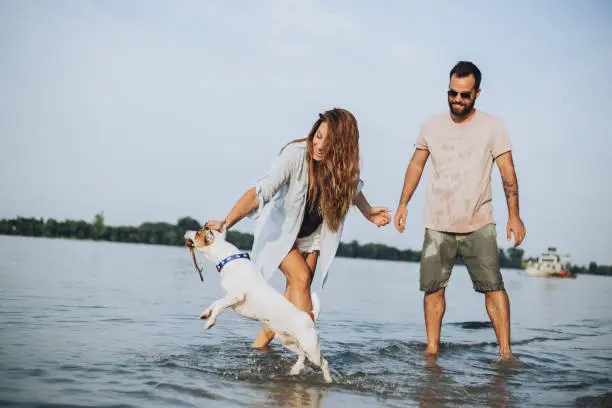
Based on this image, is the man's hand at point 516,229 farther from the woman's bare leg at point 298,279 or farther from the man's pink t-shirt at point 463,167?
the woman's bare leg at point 298,279

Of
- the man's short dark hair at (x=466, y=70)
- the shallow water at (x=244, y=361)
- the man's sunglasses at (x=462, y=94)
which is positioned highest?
the man's short dark hair at (x=466, y=70)

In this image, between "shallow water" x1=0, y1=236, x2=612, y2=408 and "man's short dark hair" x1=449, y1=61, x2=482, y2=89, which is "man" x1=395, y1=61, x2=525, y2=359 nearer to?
"man's short dark hair" x1=449, y1=61, x2=482, y2=89

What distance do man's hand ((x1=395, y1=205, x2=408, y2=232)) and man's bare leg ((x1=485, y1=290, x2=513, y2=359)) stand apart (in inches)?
45.2

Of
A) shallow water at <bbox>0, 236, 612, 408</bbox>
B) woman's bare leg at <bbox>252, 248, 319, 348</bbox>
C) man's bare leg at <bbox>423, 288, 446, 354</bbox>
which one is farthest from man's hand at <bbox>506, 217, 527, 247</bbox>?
woman's bare leg at <bbox>252, 248, 319, 348</bbox>

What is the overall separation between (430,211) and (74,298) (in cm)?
621

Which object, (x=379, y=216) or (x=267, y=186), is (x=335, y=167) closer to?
(x=267, y=186)

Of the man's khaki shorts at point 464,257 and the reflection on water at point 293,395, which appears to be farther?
the man's khaki shorts at point 464,257

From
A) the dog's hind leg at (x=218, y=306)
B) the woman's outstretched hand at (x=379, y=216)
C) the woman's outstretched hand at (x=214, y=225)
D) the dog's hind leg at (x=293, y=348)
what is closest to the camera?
the dog's hind leg at (x=218, y=306)

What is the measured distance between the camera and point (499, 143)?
6.54 m

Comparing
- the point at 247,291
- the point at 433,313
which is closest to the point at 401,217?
the point at 433,313

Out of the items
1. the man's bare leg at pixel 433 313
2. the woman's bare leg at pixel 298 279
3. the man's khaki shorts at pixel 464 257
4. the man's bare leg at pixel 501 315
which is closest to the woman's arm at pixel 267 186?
the woman's bare leg at pixel 298 279

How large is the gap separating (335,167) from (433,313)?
222 cm

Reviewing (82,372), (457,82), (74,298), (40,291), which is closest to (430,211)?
(457,82)

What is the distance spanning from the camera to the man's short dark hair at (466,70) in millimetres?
6363
